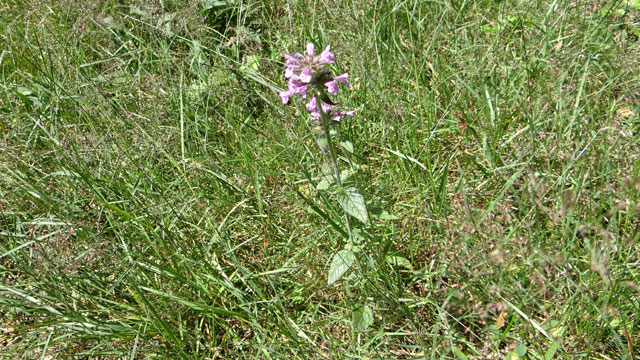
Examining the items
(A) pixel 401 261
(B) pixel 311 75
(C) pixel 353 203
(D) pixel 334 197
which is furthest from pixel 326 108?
(A) pixel 401 261

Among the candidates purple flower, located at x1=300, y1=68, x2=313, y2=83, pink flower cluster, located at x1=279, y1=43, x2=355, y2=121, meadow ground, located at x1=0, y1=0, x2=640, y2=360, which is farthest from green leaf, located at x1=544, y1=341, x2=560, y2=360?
purple flower, located at x1=300, y1=68, x2=313, y2=83

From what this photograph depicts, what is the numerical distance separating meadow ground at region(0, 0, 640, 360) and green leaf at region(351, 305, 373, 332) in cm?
1

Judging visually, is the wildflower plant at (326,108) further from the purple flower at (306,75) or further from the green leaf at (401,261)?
the green leaf at (401,261)

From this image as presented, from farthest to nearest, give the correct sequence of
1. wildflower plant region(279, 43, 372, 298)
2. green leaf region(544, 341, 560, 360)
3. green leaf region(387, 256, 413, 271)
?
1. green leaf region(387, 256, 413, 271)
2. wildflower plant region(279, 43, 372, 298)
3. green leaf region(544, 341, 560, 360)

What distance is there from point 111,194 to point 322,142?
1.11 m

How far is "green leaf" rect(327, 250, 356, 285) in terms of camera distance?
152 centimetres

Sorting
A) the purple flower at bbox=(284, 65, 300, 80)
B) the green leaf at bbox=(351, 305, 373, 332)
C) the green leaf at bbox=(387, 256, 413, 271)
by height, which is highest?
the purple flower at bbox=(284, 65, 300, 80)

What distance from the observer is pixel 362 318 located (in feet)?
5.08

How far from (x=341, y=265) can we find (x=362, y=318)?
188mm

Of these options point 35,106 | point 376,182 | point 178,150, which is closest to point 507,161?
point 376,182

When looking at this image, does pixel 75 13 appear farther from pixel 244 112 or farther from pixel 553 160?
pixel 553 160

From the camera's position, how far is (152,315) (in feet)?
5.57

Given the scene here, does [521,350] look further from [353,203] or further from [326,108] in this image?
[326,108]

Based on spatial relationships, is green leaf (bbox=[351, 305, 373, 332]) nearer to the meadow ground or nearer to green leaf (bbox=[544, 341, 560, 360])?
the meadow ground
